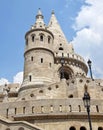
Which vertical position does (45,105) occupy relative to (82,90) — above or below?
below

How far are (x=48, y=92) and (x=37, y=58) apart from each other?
677 cm

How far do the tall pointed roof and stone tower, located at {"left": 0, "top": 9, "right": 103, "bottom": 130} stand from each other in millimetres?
329

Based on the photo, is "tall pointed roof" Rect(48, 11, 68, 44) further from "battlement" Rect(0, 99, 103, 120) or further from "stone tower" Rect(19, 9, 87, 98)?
"battlement" Rect(0, 99, 103, 120)

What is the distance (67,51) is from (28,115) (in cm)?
1900

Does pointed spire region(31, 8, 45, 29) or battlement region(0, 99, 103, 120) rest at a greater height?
pointed spire region(31, 8, 45, 29)

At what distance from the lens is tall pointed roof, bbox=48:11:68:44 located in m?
42.8

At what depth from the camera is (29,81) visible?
3158cm

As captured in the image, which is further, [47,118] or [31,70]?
[31,70]

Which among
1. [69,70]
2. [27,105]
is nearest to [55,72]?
[69,70]

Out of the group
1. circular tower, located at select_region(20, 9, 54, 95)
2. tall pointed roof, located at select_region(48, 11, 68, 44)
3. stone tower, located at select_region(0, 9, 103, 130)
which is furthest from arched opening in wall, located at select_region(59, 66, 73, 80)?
tall pointed roof, located at select_region(48, 11, 68, 44)

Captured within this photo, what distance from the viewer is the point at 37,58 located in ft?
107

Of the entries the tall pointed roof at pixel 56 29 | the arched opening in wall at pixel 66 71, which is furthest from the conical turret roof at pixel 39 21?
the arched opening in wall at pixel 66 71

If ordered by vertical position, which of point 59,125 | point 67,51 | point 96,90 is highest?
point 67,51

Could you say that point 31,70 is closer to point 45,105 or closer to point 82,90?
point 82,90
